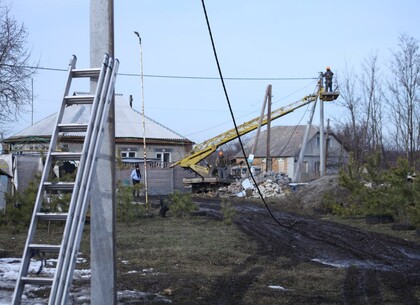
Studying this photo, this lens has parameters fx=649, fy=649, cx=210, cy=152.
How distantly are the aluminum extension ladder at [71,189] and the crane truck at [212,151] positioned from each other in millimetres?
33646

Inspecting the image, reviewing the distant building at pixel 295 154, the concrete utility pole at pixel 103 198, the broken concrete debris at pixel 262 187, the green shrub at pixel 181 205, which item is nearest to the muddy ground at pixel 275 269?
the concrete utility pole at pixel 103 198

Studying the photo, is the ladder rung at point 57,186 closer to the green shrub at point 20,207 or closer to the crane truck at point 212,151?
the green shrub at point 20,207

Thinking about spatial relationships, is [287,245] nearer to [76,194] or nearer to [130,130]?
[76,194]

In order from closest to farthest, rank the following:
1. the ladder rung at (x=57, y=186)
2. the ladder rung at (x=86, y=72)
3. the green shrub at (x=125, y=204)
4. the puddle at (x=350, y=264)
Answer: the ladder rung at (x=57, y=186)
the ladder rung at (x=86, y=72)
the puddle at (x=350, y=264)
the green shrub at (x=125, y=204)

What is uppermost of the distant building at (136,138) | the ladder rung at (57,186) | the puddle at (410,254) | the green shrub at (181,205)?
the distant building at (136,138)

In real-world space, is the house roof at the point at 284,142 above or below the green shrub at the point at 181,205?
above

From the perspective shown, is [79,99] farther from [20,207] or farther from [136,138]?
[136,138]

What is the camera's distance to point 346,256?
516 inches

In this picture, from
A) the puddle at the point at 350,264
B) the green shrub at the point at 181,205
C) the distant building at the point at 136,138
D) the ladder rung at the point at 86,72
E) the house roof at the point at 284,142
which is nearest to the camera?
the ladder rung at the point at 86,72

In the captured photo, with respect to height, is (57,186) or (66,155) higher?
(66,155)

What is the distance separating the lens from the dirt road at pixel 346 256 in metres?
9.05

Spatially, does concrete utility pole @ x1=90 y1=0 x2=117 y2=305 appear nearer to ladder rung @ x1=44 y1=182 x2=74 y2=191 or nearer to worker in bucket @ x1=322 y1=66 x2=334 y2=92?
ladder rung @ x1=44 y1=182 x2=74 y2=191

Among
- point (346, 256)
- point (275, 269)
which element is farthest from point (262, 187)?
point (275, 269)

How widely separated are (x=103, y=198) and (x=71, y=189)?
1005mm
